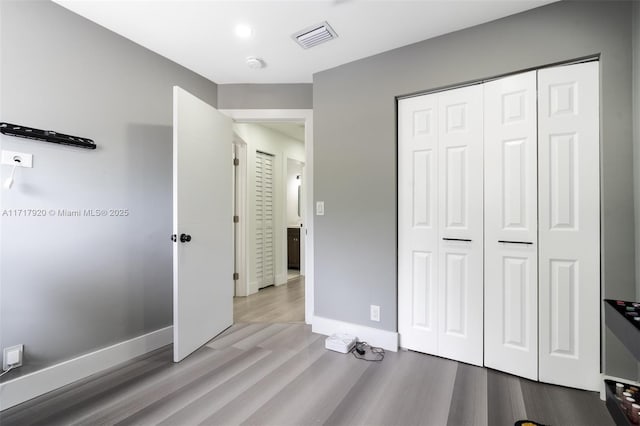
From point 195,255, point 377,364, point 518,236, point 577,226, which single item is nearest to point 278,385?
point 377,364

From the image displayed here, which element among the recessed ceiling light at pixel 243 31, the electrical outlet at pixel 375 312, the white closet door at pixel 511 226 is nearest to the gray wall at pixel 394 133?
the electrical outlet at pixel 375 312

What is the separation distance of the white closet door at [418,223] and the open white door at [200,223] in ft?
5.31

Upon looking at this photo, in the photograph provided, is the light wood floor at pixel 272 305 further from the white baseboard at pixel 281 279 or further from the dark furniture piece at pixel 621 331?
the dark furniture piece at pixel 621 331

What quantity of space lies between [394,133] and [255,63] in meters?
1.34

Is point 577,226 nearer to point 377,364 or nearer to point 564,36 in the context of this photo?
point 564,36

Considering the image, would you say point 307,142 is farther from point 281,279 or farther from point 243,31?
point 281,279

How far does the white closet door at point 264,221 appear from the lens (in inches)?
172

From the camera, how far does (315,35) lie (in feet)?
7.20

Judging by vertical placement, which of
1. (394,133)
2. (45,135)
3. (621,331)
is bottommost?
(621,331)

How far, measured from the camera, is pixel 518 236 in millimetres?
1990

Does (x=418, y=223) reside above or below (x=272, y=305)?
above

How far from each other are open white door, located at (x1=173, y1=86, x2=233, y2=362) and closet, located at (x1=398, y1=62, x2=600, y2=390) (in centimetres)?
162

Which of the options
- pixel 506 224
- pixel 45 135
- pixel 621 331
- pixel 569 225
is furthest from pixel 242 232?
pixel 621 331

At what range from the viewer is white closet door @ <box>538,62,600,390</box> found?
178 centimetres
